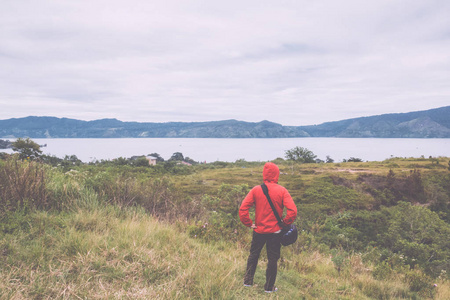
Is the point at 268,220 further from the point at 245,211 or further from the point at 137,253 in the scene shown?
the point at 137,253

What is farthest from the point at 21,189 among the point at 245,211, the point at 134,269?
Answer: the point at 245,211

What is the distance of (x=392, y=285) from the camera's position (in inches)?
208

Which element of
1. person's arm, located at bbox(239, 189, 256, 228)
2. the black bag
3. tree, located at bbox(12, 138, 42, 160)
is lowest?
the black bag

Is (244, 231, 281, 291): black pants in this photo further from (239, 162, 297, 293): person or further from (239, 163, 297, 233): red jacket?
(239, 163, 297, 233): red jacket

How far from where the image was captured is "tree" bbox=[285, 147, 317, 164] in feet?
149

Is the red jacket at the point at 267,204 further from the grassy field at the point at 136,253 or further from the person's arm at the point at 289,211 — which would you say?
the grassy field at the point at 136,253

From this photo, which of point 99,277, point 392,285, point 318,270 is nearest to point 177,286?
point 99,277

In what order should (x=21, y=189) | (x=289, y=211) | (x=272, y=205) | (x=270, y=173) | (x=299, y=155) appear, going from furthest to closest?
(x=299, y=155), (x=21, y=189), (x=270, y=173), (x=272, y=205), (x=289, y=211)

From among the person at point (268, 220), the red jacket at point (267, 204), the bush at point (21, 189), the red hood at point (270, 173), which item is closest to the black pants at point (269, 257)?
the person at point (268, 220)

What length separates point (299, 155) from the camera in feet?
155

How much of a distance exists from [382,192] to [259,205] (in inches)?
1033

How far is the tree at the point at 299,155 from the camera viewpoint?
45.6 metres

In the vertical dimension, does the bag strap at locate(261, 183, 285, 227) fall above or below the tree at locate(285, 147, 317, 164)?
above

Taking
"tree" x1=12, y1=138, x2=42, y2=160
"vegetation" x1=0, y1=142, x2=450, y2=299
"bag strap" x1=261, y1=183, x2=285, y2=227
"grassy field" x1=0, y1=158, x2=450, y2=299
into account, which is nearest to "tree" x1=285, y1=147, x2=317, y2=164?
"vegetation" x1=0, y1=142, x2=450, y2=299
